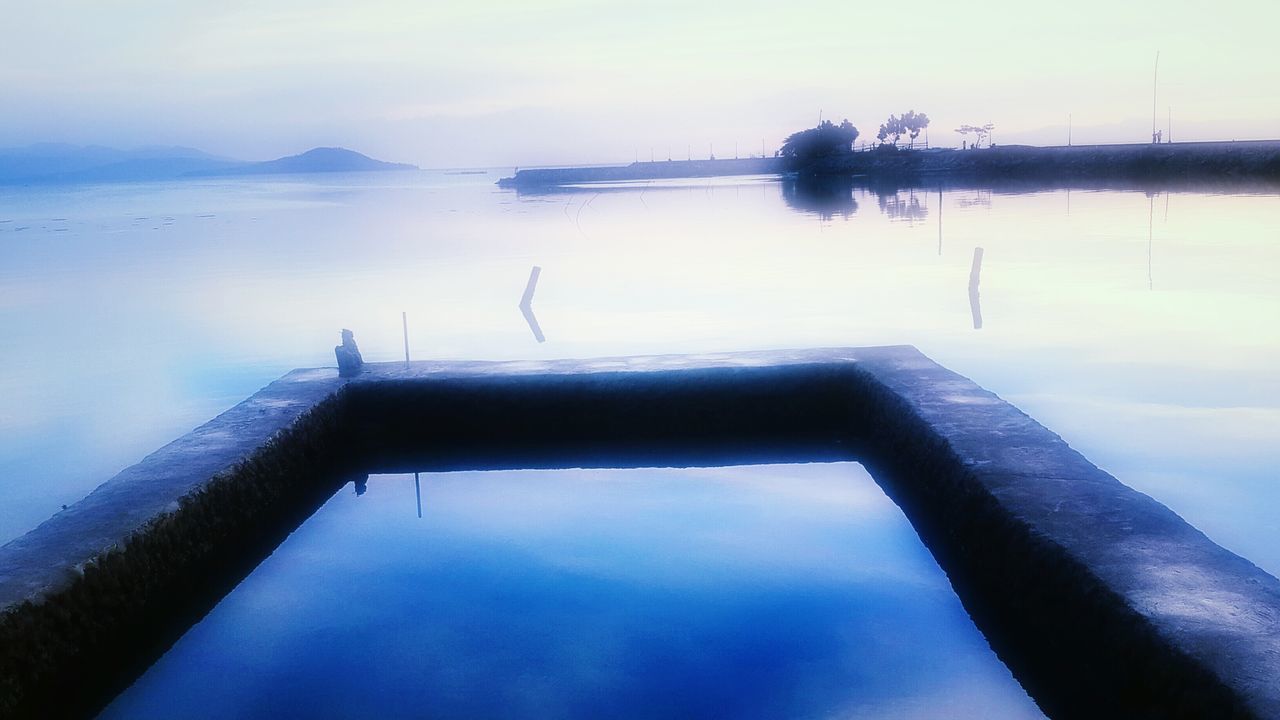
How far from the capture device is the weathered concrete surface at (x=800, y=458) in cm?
380

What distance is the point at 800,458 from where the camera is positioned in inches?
338

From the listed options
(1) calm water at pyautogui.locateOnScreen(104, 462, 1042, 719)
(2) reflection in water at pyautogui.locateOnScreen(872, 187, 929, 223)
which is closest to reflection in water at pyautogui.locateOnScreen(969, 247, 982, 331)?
(1) calm water at pyautogui.locateOnScreen(104, 462, 1042, 719)

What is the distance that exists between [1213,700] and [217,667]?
4.94m

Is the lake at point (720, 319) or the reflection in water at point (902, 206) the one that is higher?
the reflection in water at point (902, 206)

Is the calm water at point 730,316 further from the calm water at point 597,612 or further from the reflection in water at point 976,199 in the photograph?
the reflection in water at point 976,199

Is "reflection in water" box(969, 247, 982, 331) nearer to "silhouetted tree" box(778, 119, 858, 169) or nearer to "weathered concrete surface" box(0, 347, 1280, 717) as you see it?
"weathered concrete surface" box(0, 347, 1280, 717)

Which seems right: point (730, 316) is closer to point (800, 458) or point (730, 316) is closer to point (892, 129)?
point (800, 458)

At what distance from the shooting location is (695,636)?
560 centimetres

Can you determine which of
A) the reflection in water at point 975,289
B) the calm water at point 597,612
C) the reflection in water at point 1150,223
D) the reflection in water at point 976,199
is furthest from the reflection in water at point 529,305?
the reflection in water at point 976,199

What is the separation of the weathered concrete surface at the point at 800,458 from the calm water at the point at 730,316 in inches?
99.4

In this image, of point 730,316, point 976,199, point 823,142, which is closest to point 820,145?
point 823,142

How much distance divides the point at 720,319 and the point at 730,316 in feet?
1.48

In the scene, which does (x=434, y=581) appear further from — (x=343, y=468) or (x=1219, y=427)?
(x=1219, y=427)

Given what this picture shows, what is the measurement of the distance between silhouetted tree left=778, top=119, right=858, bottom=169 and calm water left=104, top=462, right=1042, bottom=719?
112155 millimetres
